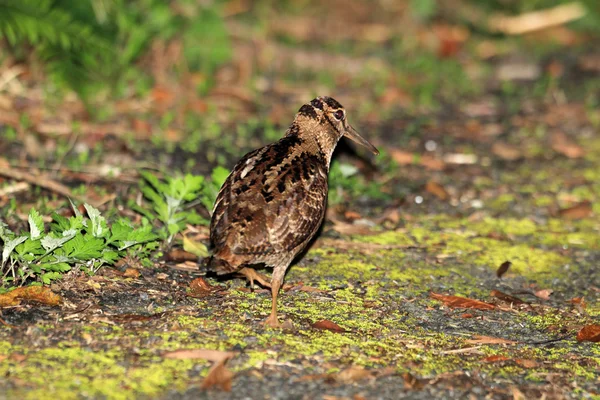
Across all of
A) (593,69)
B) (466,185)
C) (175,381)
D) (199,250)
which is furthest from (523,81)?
(175,381)

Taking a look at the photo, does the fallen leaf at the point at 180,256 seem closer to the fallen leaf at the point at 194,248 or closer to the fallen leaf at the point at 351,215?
the fallen leaf at the point at 194,248

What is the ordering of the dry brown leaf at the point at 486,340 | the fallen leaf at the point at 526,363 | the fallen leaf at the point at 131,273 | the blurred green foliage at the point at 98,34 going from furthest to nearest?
the blurred green foliage at the point at 98,34, the fallen leaf at the point at 131,273, the dry brown leaf at the point at 486,340, the fallen leaf at the point at 526,363

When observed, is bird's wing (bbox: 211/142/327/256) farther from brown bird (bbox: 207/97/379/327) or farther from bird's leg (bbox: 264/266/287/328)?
bird's leg (bbox: 264/266/287/328)

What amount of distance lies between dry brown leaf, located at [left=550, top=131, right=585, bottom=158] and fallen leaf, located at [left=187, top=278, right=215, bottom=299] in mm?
5925

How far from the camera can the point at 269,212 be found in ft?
20.4

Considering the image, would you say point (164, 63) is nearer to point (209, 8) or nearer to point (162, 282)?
point (209, 8)

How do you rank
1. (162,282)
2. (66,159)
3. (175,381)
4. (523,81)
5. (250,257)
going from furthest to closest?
(523,81) → (66,159) → (162,282) → (250,257) → (175,381)

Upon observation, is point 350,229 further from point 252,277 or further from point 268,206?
point 268,206

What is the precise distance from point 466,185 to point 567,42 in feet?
22.1

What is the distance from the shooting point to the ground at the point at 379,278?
5.21m

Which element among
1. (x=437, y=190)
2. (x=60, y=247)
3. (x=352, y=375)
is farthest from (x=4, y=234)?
(x=437, y=190)

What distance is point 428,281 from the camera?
7.16 m

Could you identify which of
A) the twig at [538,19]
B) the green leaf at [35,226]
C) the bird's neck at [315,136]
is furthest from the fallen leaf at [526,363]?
the twig at [538,19]

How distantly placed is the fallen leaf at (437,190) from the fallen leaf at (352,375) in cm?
417
